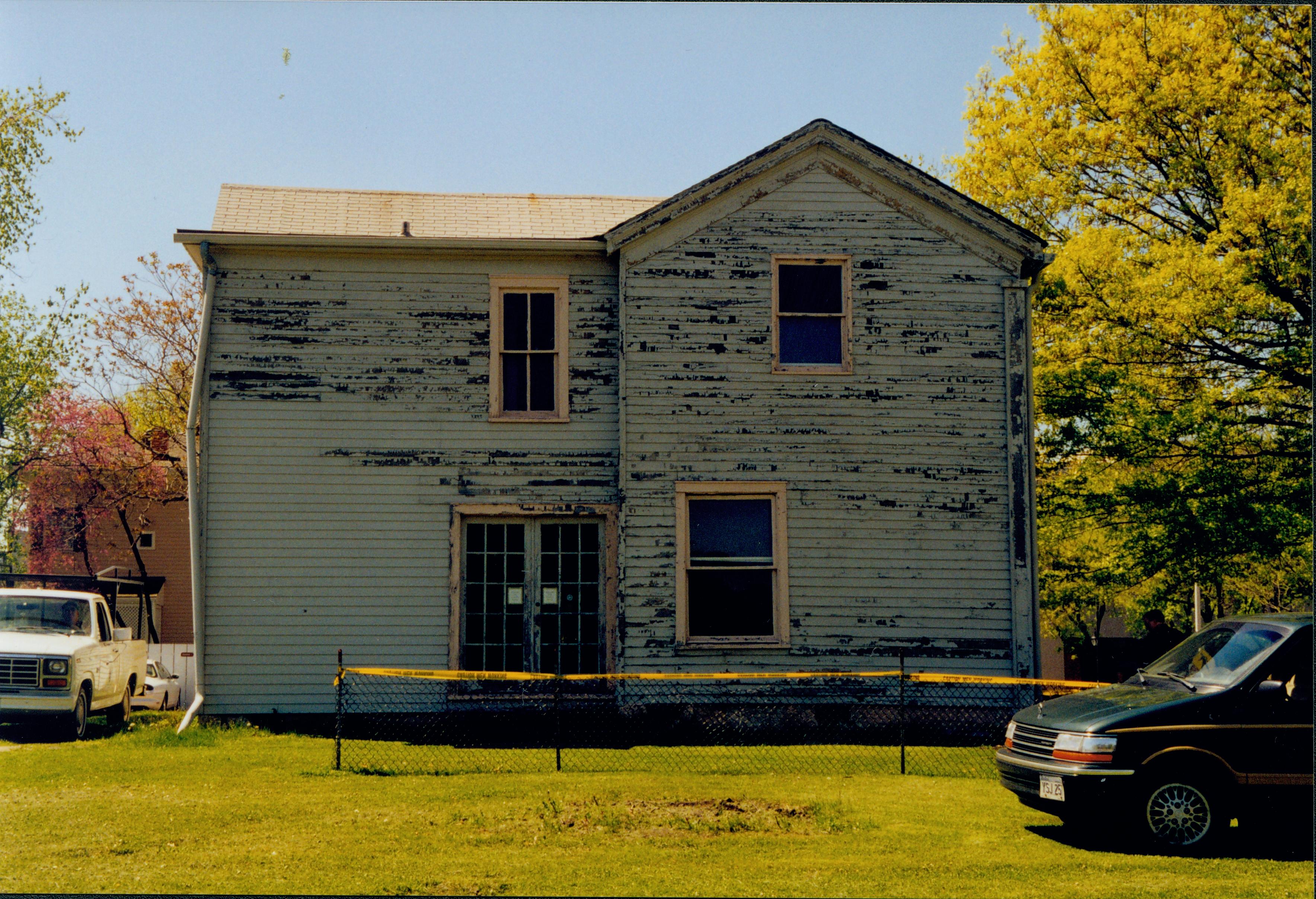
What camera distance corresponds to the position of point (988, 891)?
7.66 meters

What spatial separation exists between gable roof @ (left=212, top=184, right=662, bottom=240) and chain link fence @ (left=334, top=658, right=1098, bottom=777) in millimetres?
5884

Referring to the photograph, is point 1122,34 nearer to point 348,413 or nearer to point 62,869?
point 348,413

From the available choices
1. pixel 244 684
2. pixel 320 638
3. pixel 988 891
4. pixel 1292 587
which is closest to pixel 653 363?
pixel 320 638

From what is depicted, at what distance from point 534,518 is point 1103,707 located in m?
8.07

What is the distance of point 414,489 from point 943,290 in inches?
292

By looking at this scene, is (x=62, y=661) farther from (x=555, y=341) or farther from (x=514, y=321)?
(x=555, y=341)

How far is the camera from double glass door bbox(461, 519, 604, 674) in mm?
15203

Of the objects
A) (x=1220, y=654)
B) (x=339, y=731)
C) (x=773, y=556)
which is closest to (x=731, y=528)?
(x=773, y=556)

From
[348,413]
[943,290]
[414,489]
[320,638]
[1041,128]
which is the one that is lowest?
[320,638]

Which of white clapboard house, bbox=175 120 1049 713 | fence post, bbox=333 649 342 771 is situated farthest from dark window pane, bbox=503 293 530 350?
fence post, bbox=333 649 342 771

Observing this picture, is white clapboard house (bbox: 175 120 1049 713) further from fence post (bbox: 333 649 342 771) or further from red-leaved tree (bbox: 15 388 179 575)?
red-leaved tree (bbox: 15 388 179 575)

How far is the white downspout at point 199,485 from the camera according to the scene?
14625 millimetres

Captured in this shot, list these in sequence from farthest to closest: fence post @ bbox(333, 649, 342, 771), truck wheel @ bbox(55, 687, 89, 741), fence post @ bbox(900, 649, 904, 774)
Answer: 1. truck wheel @ bbox(55, 687, 89, 741)
2. fence post @ bbox(333, 649, 342, 771)
3. fence post @ bbox(900, 649, 904, 774)

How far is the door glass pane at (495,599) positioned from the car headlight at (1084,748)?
25.5 feet
